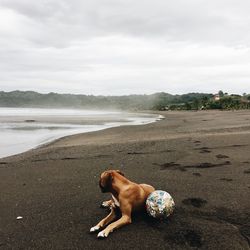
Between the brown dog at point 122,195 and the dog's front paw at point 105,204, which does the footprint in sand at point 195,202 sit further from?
the dog's front paw at point 105,204

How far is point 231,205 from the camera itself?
647 cm

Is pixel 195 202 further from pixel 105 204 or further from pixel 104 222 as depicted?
pixel 104 222

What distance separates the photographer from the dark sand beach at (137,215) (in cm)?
514

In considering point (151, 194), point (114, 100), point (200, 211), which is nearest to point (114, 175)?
point (151, 194)

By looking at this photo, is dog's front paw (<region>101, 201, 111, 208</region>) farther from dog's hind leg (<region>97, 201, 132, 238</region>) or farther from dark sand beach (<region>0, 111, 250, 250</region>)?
dog's hind leg (<region>97, 201, 132, 238</region>)

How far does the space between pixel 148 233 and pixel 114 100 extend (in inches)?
6976

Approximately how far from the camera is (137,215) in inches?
239

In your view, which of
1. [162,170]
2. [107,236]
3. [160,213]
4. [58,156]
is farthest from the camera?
[58,156]

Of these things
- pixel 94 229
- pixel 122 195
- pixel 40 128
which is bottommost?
pixel 40 128

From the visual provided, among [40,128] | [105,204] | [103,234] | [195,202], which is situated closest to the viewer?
[103,234]

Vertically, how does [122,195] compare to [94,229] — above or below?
above

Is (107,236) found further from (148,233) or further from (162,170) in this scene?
(162,170)

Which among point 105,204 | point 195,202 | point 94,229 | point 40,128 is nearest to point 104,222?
point 94,229

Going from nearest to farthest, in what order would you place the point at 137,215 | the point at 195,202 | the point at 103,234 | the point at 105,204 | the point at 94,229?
the point at 103,234
the point at 94,229
the point at 137,215
the point at 105,204
the point at 195,202
